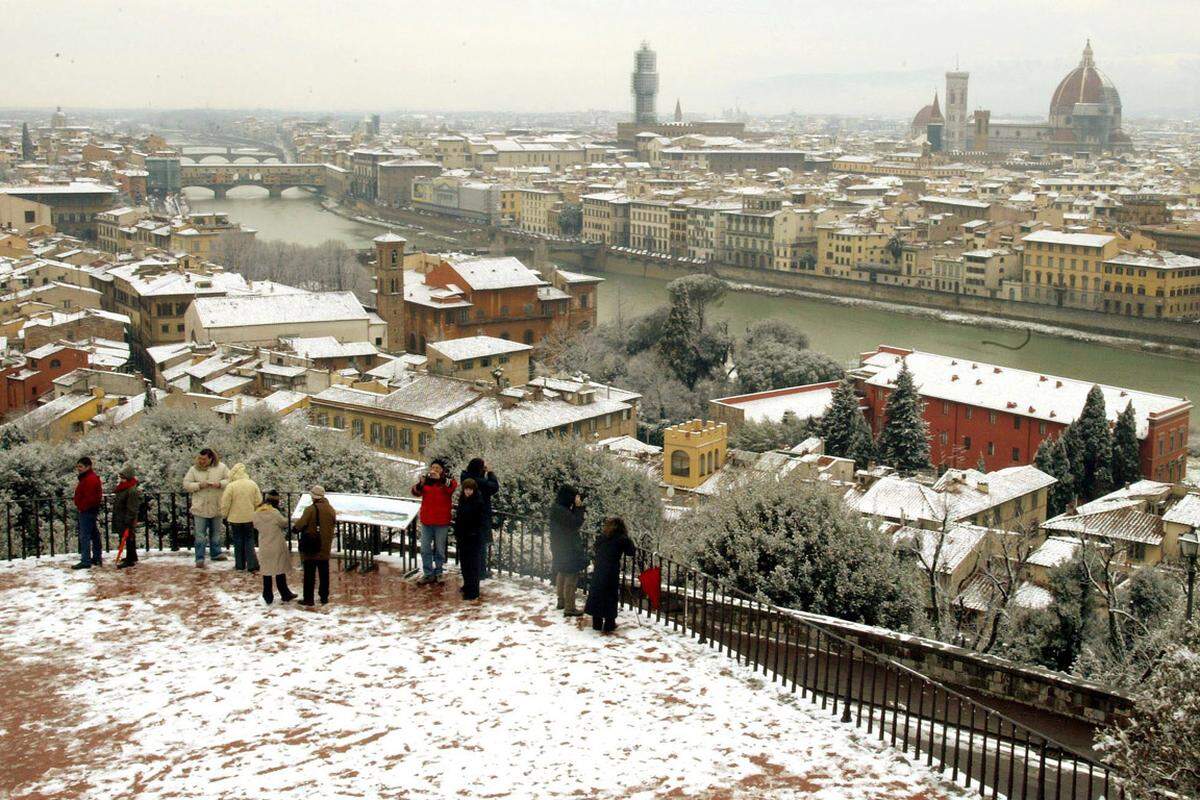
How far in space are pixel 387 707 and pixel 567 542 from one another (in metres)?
0.73

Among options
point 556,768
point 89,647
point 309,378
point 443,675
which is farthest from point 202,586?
point 309,378

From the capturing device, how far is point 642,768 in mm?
2779

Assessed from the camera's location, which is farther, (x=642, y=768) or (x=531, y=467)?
(x=531, y=467)

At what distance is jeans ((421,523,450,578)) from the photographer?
3914 mm

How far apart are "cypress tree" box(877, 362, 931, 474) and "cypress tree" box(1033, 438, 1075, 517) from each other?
1.12 m

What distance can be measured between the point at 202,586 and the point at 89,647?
51 centimetres

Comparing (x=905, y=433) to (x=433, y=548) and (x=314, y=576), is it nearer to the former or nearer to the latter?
(x=433, y=548)

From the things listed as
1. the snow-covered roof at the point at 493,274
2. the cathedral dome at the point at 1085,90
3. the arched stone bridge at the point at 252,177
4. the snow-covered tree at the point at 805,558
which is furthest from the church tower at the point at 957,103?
the snow-covered tree at the point at 805,558

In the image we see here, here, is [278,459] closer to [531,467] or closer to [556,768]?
[531,467]

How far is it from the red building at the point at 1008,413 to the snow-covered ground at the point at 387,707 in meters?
11.0

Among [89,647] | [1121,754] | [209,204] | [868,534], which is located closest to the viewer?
[1121,754]

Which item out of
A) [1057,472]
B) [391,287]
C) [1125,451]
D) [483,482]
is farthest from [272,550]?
[391,287]

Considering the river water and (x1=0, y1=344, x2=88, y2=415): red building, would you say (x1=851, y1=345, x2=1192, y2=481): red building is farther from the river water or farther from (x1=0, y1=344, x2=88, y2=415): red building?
(x1=0, y1=344, x2=88, y2=415): red building

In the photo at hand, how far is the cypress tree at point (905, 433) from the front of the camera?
13.8 meters
